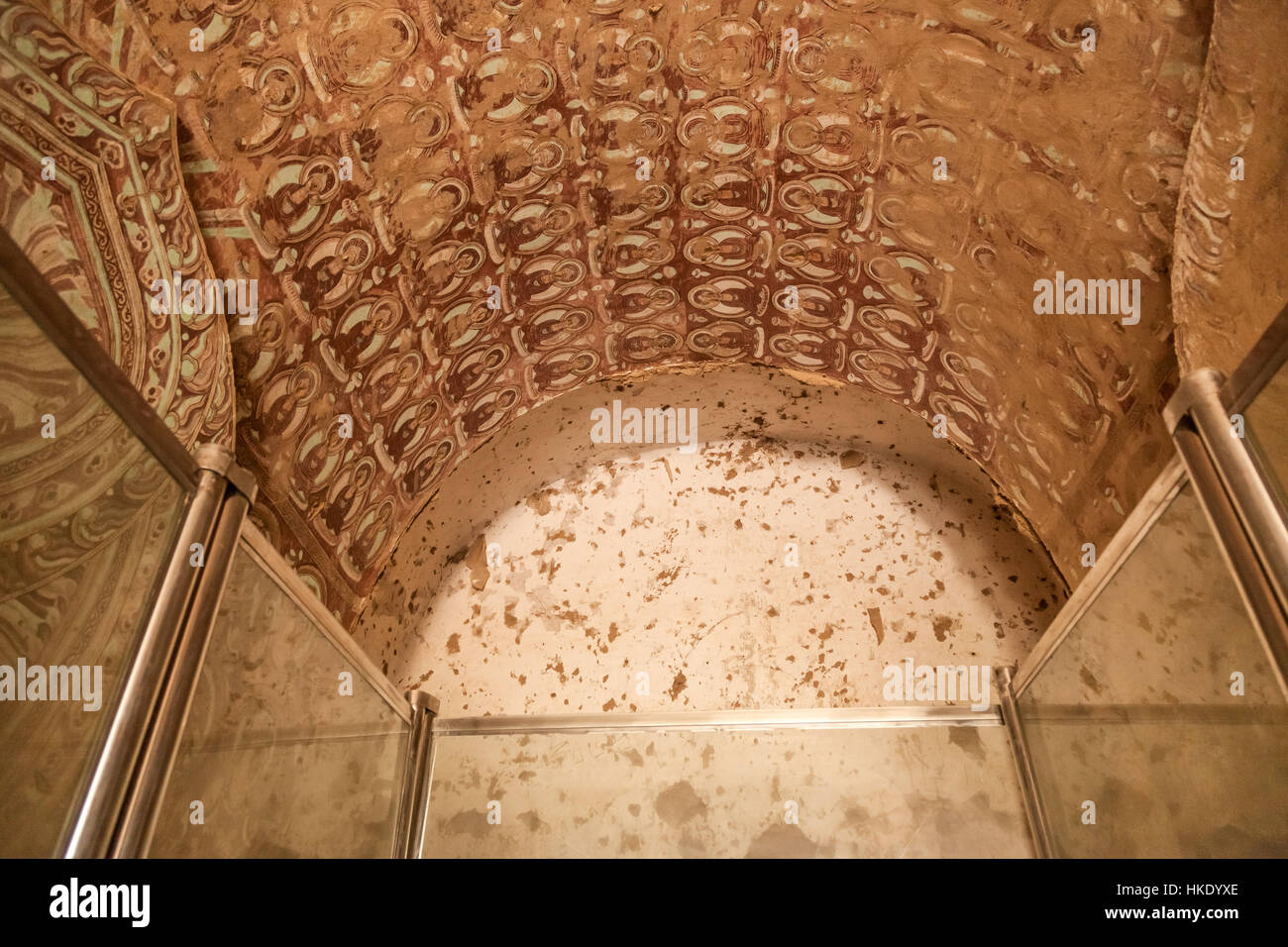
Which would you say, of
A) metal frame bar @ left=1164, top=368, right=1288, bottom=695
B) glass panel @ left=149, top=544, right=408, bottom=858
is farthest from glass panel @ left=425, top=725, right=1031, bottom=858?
metal frame bar @ left=1164, top=368, right=1288, bottom=695

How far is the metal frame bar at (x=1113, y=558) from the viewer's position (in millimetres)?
2209

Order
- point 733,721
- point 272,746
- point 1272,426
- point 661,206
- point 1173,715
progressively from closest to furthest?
point 1272,426, point 1173,715, point 272,746, point 733,721, point 661,206

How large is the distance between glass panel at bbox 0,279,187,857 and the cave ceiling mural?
2102 millimetres

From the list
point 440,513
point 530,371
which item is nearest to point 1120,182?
point 530,371

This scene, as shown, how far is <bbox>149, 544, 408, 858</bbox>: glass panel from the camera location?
193 cm

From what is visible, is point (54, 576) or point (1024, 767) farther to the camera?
point (1024, 767)

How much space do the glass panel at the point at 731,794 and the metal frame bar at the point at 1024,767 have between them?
0.05m

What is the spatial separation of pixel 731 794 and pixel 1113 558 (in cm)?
184

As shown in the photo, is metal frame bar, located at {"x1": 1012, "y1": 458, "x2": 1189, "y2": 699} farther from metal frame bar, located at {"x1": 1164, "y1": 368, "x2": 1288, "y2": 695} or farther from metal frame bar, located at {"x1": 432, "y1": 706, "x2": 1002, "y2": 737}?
metal frame bar, located at {"x1": 432, "y1": 706, "x2": 1002, "y2": 737}

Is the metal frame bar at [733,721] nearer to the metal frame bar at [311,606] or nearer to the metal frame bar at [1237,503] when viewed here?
the metal frame bar at [311,606]

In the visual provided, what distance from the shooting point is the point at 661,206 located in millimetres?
4902

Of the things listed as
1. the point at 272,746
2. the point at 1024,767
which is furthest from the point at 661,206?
the point at 272,746

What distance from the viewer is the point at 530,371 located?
5.64 meters

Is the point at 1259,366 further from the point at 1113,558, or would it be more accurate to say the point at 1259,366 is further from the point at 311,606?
the point at 311,606
